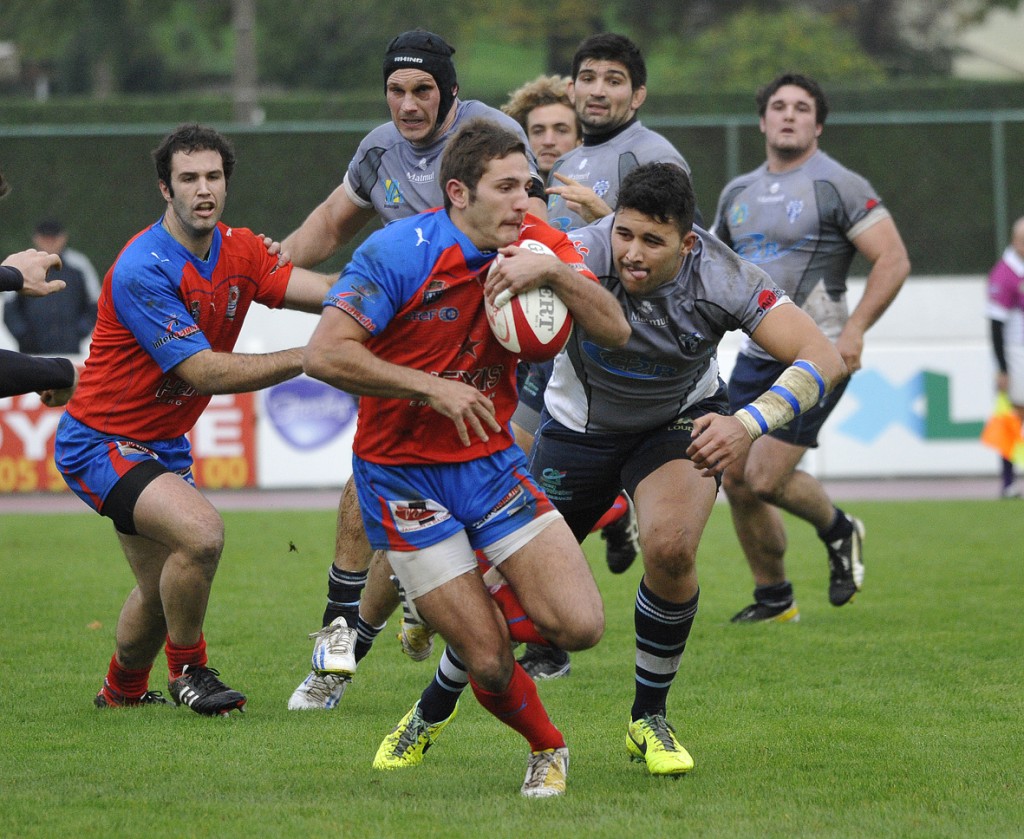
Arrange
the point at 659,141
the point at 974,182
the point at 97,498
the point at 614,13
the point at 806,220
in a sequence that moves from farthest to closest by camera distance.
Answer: the point at 614,13 → the point at 974,182 → the point at 806,220 → the point at 659,141 → the point at 97,498

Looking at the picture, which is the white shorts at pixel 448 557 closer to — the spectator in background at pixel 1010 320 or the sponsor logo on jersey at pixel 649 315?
the sponsor logo on jersey at pixel 649 315

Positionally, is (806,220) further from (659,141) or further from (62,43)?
(62,43)

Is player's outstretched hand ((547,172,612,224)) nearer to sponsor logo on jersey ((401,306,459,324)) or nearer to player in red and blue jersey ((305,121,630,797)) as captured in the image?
player in red and blue jersey ((305,121,630,797))

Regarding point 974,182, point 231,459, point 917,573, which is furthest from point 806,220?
point 974,182

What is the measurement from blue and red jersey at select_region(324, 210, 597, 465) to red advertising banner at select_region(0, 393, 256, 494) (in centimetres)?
941

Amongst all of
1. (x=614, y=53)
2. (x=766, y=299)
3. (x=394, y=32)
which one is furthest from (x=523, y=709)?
(x=394, y=32)

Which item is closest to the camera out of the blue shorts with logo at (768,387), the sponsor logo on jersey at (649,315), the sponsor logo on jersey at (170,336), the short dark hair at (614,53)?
the sponsor logo on jersey at (649,315)

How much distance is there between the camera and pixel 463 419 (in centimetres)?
484

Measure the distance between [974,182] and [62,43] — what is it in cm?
2508

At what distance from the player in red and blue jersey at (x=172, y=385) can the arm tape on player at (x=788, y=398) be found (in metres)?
1.69

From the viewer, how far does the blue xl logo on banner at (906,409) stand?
14508 millimetres

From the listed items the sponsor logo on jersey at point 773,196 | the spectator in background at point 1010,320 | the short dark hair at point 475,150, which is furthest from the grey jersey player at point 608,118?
the spectator in background at point 1010,320

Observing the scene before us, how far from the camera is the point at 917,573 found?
9.95 m

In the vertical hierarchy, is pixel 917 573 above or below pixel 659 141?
below
